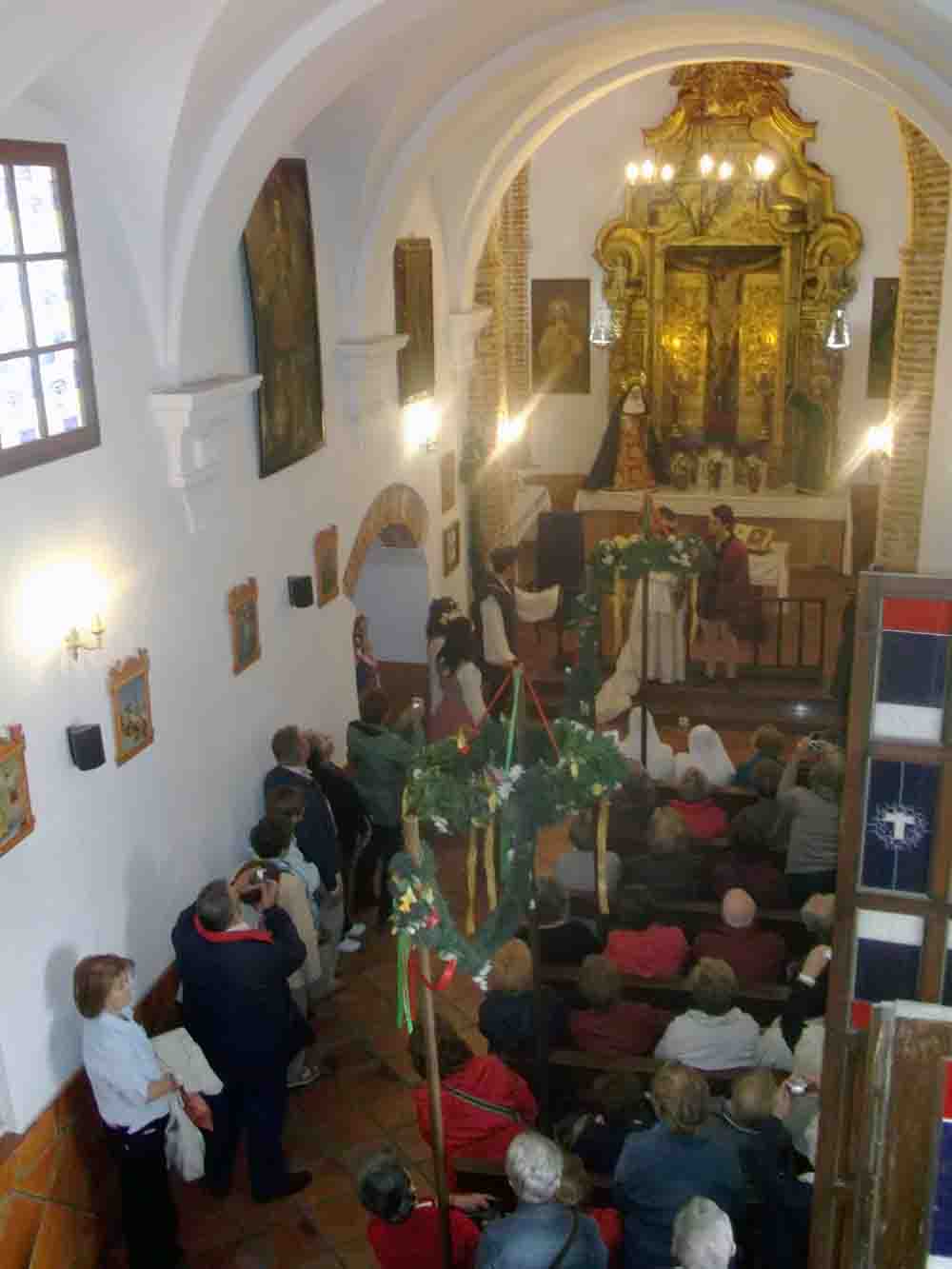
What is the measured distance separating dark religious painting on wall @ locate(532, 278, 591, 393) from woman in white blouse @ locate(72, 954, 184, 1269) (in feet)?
47.2

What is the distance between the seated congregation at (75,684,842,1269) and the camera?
421cm

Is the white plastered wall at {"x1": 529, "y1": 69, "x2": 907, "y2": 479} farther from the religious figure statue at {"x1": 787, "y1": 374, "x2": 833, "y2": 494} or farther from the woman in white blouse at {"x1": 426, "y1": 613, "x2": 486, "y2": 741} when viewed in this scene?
the woman in white blouse at {"x1": 426, "y1": 613, "x2": 486, "y2": 741}

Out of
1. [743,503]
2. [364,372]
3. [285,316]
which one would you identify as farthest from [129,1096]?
[743,503]

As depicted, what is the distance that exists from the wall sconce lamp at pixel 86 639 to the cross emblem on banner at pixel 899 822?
3083 millimetres

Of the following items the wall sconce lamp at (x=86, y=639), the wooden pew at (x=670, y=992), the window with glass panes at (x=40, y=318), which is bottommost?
the wooden pew at (x=670, y=992)

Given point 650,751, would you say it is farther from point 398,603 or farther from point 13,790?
point 13,790

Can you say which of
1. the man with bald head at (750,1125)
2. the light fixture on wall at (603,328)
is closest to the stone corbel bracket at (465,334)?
the light fixture on wall at (603,328)

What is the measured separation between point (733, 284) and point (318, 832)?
12.9m

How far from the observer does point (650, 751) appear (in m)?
8.46

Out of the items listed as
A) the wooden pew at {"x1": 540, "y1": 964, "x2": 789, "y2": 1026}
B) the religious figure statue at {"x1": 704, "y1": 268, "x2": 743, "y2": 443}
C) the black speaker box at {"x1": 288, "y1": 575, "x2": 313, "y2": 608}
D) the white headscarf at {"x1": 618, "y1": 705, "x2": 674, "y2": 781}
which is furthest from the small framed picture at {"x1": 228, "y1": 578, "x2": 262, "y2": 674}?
the religious figure statue at {"x1": 704, "y1": 268, "x2": 743, "y2": 443}

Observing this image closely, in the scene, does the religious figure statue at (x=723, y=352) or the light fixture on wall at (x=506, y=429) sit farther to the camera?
the religious figure statue at (x=723, y=352)

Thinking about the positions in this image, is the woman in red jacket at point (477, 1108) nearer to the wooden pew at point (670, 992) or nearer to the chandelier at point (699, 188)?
the wooden pew at point (670, 992)

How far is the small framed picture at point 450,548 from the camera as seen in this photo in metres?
10.9

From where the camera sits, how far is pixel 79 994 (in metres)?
4.74
